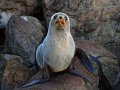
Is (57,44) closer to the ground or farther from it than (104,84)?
farther from it

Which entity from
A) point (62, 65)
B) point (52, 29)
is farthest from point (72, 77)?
point (52, 29)

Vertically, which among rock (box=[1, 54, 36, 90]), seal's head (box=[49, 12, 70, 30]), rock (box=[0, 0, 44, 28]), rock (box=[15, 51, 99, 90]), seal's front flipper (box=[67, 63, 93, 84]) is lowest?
rock (box=[1, 54, 36, 90])

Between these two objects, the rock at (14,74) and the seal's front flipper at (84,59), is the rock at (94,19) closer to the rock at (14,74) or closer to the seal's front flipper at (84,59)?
the rock at (14,74)

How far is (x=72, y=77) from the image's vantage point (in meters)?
7.98

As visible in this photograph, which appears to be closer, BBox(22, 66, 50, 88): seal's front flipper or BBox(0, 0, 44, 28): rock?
BBox(22, 66, 50, 88): seal's front flipper

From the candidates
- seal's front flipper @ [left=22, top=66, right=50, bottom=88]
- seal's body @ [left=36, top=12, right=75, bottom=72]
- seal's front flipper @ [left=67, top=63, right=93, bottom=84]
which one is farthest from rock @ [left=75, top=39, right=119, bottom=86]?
seal's front flipper @ [left=22, top=66, right=50, bottom=88]

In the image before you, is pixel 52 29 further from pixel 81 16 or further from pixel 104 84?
pixel 81 16

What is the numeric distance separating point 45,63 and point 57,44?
0.40 m

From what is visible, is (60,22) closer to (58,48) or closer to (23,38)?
(58,48)

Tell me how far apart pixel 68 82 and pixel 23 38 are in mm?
2756

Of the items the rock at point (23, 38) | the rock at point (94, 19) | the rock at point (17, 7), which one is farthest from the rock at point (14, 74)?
the rock at point (17, 7)

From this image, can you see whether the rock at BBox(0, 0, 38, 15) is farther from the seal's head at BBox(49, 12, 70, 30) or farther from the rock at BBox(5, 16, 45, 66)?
the seal's head at BBox(49, 12, 70, 30)

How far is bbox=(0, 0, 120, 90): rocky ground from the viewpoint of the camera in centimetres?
925

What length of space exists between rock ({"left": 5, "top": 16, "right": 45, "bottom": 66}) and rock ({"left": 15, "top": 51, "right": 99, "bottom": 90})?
1.81 metres
